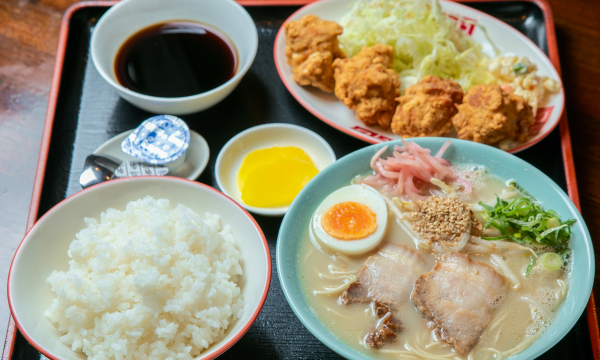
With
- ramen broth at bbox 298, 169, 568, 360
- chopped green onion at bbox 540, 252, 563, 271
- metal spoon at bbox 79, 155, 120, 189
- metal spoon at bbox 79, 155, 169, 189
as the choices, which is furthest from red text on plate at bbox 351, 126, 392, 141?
metal spoon at bbox 79, 155, 120, 189

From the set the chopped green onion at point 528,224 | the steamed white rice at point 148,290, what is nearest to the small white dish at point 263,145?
the steamed white rice at point 148,290

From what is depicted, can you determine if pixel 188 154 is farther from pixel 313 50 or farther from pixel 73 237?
pixel 313 50

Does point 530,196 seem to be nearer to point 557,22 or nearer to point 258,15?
point 557,22

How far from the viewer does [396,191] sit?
2.24 metres

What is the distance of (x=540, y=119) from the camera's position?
8.66 ft

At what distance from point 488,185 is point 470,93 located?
594 millimetres

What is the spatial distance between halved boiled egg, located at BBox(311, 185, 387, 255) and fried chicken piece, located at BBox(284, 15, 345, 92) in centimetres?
88

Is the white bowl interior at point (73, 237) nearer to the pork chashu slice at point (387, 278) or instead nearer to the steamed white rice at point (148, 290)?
the steamed white rice at point (148, 290)

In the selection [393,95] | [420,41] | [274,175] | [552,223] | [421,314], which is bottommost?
[421,314]

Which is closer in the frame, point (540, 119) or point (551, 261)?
point (551, 261)

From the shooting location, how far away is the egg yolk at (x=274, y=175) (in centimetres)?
233

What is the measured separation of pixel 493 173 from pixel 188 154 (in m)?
1.70

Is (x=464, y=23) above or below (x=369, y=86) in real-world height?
above

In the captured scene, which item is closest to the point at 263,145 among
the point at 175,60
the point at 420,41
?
the point at 175,60
